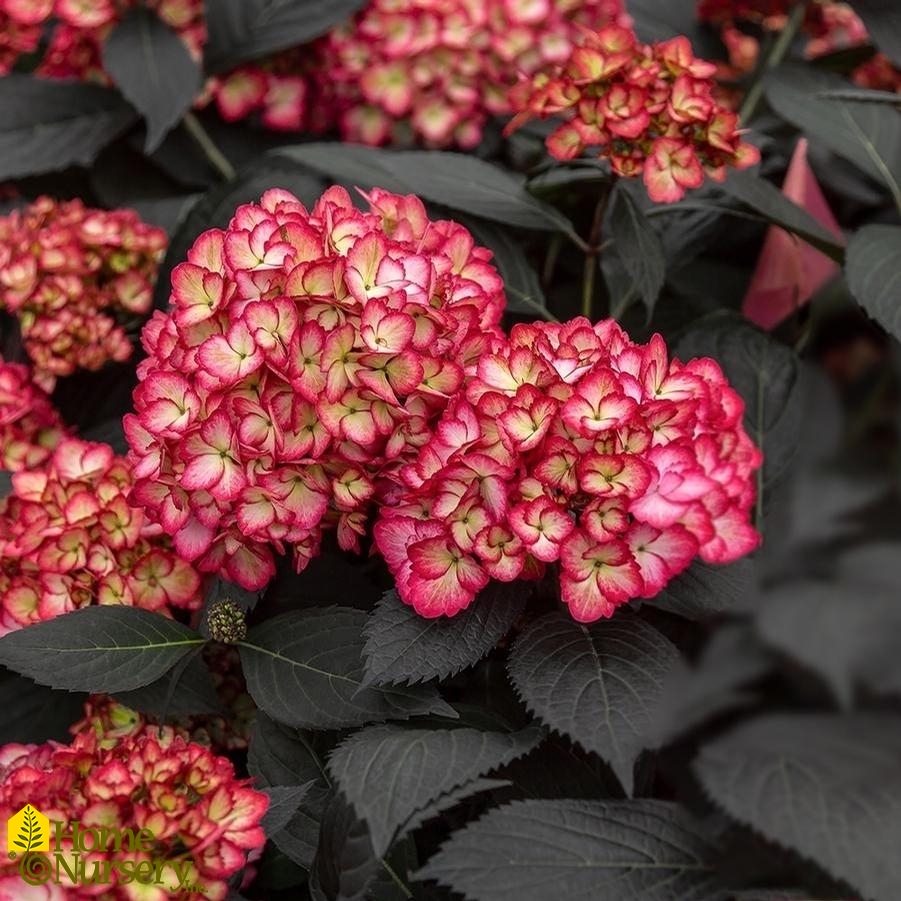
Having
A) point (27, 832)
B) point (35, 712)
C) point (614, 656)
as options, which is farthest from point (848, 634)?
point (35, 712)

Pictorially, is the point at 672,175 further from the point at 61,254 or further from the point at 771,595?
the point at 61,254

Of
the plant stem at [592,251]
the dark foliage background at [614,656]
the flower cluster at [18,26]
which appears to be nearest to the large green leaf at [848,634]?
the dark foliage background at [614,656]

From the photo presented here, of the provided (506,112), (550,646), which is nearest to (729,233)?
(506,112)

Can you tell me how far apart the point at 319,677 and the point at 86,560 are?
0.21 m

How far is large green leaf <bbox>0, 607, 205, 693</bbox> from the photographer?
80cm

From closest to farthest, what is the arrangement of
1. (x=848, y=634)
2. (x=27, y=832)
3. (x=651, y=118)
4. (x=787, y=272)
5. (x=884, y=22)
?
(x=848, y=634), (x=27, y=832), (x=651, y=118), (x=787, y=272), (x=884, y=22)

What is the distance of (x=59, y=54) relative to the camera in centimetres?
141

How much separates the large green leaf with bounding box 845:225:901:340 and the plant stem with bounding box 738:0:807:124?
36 centimetres

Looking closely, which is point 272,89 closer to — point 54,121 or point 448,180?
point 54,121

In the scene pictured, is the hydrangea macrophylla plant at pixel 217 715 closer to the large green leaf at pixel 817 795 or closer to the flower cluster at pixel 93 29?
the large green leaf at pixel 817 795

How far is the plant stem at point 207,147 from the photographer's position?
1403 mm

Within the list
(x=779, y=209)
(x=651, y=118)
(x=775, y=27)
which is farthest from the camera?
(x=775, y=27)

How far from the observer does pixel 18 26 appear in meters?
1.39

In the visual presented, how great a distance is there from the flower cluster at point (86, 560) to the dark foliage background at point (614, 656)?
39 millimetres
